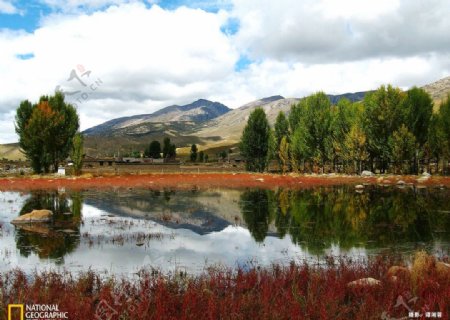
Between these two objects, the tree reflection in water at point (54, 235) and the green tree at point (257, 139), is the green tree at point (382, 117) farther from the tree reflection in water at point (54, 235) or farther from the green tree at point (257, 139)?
the tree reflection in water at point (54, 235)

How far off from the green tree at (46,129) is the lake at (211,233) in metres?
36.8

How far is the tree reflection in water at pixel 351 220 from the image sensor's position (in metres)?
18.0

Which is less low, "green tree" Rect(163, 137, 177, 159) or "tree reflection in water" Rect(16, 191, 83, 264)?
"green tree" Rect(163, 137, 177, 159)

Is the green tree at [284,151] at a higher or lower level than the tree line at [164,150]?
lower

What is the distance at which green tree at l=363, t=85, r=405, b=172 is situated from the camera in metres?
64.4

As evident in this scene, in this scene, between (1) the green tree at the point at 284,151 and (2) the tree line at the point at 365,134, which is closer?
(2) the tree line at the point at 365,134

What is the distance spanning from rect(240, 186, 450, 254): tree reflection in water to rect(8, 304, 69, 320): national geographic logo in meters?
10.2

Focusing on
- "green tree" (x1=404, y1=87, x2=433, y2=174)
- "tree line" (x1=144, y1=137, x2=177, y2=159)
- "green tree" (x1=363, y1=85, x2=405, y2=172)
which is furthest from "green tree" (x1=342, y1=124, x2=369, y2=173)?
"tree line" (x1=144, y1=137, x2=177, y2=159)

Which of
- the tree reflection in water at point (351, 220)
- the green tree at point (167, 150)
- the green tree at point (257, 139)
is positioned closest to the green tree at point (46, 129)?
the green tree at point (257, 139)

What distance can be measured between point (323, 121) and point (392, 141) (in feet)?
52.5

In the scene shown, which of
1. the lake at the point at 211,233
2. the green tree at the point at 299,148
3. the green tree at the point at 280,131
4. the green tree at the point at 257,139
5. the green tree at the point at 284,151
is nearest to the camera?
the lake at the point at 211,233

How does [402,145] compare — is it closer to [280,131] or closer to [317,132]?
[317,132]

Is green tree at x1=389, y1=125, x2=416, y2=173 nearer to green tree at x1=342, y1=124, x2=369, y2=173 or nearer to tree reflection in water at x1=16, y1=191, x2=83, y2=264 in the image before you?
green tree at x1=342, y1=124, x2=369, y2=173

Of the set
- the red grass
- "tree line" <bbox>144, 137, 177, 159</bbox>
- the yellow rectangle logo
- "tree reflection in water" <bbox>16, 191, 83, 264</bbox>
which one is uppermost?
"tree line" <bbox>144, 137, 177, 159</bbox>
